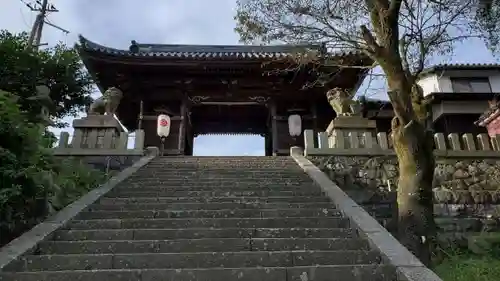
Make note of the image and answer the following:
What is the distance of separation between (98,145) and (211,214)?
5.35 m

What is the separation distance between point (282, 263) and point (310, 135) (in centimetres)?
627

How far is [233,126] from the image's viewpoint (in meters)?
17.5

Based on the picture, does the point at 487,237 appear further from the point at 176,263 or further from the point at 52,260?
the point at 52,260

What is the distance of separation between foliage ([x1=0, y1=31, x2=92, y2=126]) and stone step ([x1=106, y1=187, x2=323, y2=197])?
6.01 m

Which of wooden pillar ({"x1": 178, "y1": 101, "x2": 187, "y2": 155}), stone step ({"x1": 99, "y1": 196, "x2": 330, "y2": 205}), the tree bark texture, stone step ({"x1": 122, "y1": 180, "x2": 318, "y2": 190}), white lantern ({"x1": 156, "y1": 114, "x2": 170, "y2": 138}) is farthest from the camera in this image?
wooden pillar ({"x1": 178, "y1": 101, "x2": 187, "y2": 155})

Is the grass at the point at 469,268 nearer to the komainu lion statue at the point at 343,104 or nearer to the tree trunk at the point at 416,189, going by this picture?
the tree trunk at the point at 416,189

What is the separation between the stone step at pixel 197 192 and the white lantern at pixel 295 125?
21.3 ft

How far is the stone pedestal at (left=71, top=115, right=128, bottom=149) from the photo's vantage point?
1030 cm

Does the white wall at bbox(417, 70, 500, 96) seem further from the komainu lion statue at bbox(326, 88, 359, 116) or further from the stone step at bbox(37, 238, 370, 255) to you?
the stone step at bbox(37, 238, 370, 255)

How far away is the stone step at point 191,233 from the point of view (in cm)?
518

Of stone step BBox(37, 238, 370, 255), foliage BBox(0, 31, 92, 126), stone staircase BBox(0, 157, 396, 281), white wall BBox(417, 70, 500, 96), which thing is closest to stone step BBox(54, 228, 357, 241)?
stone staircase BBox(0, 157, 396, 281)

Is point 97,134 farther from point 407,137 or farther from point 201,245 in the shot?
point 407,137

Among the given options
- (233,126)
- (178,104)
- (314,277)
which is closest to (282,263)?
(314,277)

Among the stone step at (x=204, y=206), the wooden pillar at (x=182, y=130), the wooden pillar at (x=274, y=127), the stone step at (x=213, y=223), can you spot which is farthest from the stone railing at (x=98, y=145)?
the wooden pillar at (x=274, y=127)
